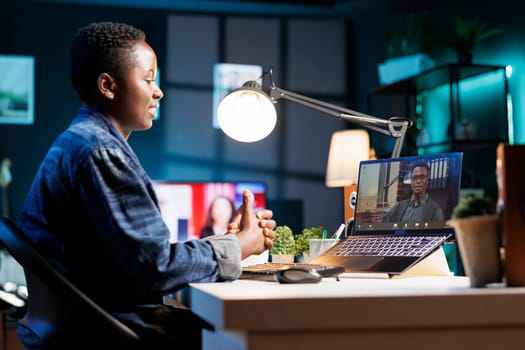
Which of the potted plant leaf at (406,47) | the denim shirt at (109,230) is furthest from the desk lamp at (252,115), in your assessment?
the potted plant leaf at (406,47)

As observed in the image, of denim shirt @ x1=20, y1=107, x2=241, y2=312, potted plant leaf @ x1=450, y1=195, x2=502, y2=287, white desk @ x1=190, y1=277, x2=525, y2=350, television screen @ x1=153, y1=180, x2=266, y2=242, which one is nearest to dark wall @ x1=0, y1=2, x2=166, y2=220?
television screen @ x1=153, y1=180, x2=266, y2=242

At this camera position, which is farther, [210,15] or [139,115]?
[210,15]

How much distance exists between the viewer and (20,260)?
1.33 m

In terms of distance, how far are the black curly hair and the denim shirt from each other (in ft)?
0.41

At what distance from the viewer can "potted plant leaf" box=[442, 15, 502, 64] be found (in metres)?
5.06

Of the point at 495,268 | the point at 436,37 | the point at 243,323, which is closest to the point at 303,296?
the point at 243,323

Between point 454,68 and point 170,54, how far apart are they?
2479 mm

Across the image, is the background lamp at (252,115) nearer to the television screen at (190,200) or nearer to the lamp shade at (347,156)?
the lamp shade at (347,156)

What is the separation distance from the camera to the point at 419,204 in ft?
5.79

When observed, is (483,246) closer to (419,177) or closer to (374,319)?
(374,319)

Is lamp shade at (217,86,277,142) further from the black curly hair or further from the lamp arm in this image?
the black curly hair

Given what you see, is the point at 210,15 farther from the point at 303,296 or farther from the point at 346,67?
the point at 303,296

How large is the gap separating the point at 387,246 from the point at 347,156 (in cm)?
301

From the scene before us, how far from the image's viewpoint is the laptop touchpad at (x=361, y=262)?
161cm
